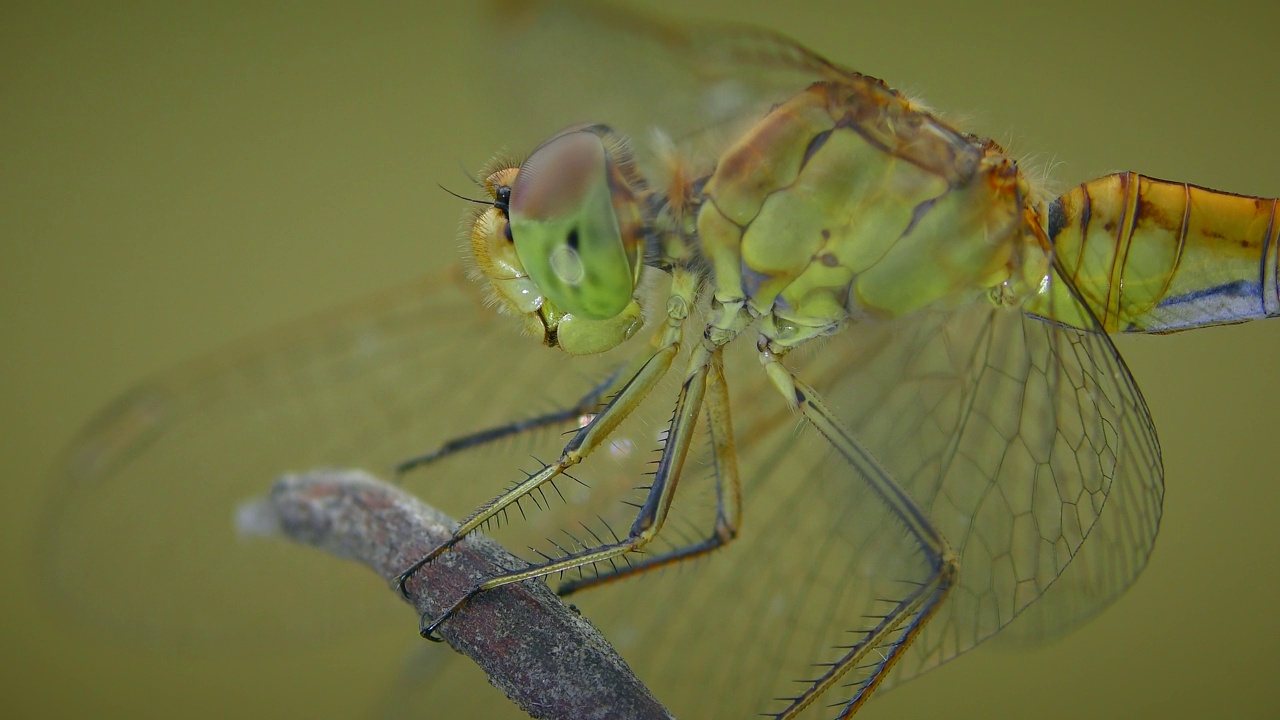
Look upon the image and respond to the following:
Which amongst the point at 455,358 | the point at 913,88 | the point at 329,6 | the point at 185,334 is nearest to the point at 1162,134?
the point at 913,88

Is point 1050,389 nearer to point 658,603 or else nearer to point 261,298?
point 658,603

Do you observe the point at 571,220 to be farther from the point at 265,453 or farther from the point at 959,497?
the point at 265,453

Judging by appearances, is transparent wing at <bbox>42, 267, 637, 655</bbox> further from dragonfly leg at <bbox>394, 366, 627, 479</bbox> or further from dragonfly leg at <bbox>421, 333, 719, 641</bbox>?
dragonfly leg at <bbox>421, 333, 719, 641</bbox>

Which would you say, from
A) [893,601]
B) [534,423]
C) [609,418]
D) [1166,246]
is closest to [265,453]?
[534,423]

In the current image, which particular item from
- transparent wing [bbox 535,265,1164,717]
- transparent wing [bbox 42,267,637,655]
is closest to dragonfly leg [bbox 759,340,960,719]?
transparent wing [bbox 535,265,1164,717]

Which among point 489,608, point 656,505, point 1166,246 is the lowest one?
point 489,608

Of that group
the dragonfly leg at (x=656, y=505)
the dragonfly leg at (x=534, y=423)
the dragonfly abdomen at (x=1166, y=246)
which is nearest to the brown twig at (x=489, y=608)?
the dragonfly leg at (x=656, y=505)

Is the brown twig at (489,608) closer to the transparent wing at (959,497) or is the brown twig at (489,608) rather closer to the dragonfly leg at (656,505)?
the dragonfly leg at (656,505)
